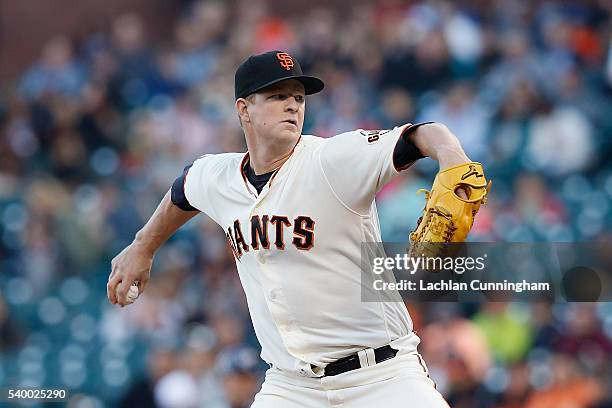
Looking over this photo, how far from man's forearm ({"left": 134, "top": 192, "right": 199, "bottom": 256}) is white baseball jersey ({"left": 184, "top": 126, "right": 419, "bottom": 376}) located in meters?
0.57

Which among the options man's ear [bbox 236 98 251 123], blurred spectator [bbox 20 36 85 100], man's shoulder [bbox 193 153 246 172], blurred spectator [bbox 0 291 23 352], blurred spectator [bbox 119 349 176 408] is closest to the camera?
man's ear [bbox 236 98 251 123]

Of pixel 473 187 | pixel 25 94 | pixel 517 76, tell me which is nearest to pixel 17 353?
pixel 25 94

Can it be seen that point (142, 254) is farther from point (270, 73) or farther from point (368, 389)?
point (368, 389)

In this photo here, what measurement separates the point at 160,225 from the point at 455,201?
5.48ft

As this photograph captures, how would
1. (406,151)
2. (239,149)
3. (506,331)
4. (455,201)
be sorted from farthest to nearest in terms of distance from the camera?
(239,149) < (506,331) < (406,151) < (455,201)

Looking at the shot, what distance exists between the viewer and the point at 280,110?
3.67 m

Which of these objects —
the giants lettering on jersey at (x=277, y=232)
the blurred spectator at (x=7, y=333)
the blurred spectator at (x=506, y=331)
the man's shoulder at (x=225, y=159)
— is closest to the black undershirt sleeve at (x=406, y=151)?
the giants lettering on jersey at (x=277, y=232)

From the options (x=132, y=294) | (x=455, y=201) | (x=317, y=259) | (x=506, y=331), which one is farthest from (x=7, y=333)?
(x=455, y=201)

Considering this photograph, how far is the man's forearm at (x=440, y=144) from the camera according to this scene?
2.87 meters

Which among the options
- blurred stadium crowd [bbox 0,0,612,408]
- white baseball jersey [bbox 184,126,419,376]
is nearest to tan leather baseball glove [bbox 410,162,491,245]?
white baseball jersey [bbox 184,126,419,376]

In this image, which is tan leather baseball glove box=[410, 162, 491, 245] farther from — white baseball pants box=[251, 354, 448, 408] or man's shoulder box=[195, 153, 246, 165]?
man's shoulder box=[195, 153, 246, 165]

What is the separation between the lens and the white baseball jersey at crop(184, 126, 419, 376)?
11.2 ft

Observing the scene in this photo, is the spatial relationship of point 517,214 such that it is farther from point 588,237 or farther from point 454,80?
point 454,80

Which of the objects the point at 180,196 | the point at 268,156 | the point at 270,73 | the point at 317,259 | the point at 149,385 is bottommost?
the point at 149,385
